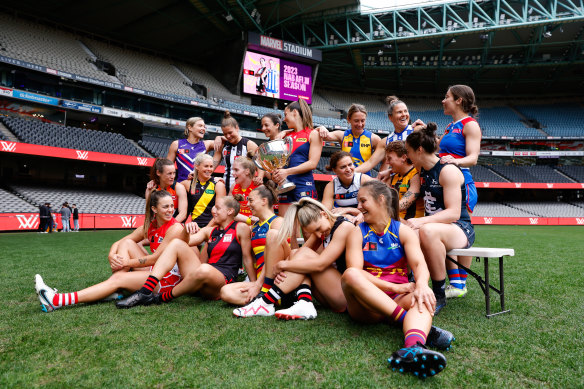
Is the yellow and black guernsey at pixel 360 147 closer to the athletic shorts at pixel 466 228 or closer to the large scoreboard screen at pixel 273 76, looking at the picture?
the athletic shorts at pixel 466 228

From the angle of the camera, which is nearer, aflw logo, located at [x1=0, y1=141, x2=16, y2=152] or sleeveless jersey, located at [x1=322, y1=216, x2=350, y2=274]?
sleeveless jersey, located at [x1=322, y1=216, x2=350, y2=274]

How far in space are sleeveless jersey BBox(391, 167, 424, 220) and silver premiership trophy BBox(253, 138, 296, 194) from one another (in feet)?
4.31

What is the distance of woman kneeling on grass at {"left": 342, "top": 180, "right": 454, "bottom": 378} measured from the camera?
2.21 metres

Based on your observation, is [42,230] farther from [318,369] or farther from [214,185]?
[318,369]

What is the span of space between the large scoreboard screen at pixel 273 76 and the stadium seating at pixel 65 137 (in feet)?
34.9

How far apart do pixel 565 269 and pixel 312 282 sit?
5.54m

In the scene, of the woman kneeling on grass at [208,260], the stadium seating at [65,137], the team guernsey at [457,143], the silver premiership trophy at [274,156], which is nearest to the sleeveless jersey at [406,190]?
the team guernsey at [457,143]

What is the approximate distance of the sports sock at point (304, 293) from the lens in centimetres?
312

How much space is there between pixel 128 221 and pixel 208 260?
52.1 feet

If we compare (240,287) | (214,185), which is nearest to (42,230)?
(214,185)

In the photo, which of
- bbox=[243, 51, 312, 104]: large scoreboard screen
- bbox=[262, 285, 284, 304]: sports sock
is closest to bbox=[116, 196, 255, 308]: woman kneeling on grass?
bbox=[262, 285, 284, 304]: sports sock

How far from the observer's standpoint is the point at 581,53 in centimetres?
2852

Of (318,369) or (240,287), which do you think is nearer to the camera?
(318,369)

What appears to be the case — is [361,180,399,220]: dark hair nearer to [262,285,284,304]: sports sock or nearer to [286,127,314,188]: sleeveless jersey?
[262,285,284,304]: sports sock
